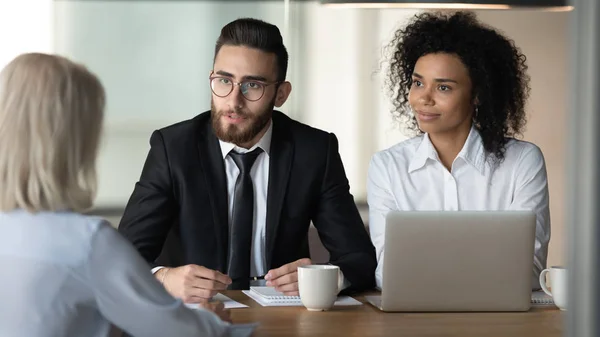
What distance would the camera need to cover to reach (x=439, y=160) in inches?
116

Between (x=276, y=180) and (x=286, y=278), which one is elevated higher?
(x=276, y=180)

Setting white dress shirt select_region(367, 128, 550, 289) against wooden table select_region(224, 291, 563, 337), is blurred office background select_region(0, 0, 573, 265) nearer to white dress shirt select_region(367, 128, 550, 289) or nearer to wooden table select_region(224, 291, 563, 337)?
white dress shirt select_region(367, 128, 550, 289)

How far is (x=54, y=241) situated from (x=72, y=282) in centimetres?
7

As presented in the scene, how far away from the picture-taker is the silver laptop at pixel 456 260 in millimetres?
1931

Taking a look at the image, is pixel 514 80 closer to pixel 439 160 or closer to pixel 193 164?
pixel 439 160

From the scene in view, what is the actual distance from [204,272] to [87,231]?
646mm

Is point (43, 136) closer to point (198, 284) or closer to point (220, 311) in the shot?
point (220, 311)

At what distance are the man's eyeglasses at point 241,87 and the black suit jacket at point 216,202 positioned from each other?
5.3 inches

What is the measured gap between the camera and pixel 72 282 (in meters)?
1.38

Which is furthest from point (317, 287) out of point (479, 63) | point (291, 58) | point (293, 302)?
point (291, 58)

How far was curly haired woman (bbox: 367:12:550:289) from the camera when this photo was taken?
113 inches

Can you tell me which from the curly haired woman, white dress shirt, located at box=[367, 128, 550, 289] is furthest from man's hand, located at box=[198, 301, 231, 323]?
white dress shirt, located at box=[367, 128, 550, 289]

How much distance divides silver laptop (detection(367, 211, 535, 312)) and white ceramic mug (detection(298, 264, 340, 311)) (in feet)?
0.38

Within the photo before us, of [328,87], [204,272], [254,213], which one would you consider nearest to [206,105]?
[328,87]
